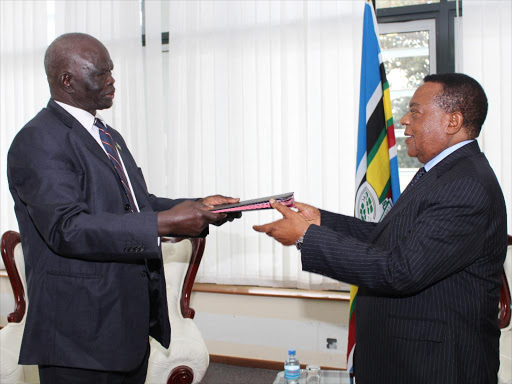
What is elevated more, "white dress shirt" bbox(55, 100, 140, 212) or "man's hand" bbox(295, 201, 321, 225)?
"white dress shirt" bbox(55, 100, 140, 212)

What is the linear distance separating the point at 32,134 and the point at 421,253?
1.21 meters

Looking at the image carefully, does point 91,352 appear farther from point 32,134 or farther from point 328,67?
point 328,67

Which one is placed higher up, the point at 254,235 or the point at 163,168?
the point at 163,168

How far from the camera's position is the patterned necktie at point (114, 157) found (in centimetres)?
172

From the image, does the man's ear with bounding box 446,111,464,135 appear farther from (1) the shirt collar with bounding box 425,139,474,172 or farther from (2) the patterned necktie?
(2) the patterned necktie

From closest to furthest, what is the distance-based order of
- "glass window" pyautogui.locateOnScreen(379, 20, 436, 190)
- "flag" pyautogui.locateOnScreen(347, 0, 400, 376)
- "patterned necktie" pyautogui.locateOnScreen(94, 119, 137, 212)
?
"patterned necktie" pyautogui.locateOnScreen(94, 119, 137, 212) < "flag" pyautogui.locateOnScreen(347, 0, 400, 376) < "glass window" pyautogui.locateOnScreen(379, 20, 436, 190)

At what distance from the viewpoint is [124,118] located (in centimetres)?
409

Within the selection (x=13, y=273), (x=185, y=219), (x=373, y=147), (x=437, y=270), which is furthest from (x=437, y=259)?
(x=13, y=273)

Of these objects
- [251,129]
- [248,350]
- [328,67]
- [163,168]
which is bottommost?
[248,350]

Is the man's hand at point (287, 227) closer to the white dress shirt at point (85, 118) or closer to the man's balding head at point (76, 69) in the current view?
the white dress shirt at point (85, 118)

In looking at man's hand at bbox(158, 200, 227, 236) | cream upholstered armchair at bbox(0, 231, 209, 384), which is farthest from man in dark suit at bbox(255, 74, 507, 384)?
cream upholstered armchair at bbox(0, 231, 209, 384)

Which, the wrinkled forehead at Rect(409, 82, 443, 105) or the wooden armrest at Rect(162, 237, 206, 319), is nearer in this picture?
the wrinkled forehead at Rect(409, 82, 443, 105)

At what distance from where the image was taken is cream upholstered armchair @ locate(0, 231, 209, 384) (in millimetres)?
2629

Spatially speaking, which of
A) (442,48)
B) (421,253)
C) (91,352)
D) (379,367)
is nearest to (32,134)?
(91,352)
